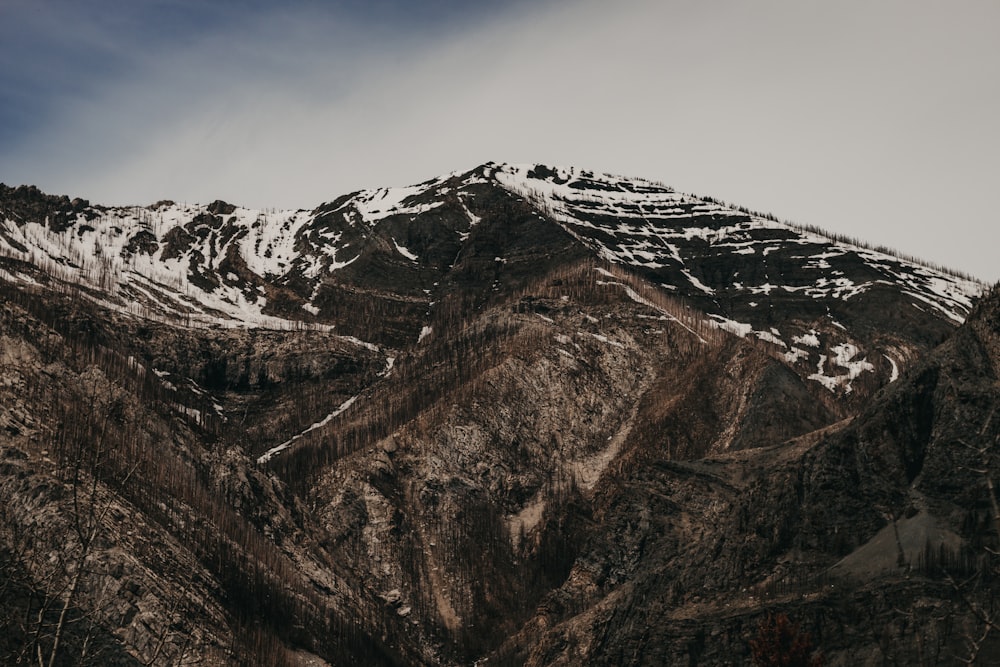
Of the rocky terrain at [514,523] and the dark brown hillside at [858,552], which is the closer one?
the dark brown hillside at [858,552]

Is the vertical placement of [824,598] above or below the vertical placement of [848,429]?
below

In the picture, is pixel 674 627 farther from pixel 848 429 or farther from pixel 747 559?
pixel 848 429

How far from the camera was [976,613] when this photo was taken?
787 inches

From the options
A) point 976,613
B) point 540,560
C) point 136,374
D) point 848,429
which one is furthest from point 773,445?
point 976,613

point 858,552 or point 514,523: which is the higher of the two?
point 858,552

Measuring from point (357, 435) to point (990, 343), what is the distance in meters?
110

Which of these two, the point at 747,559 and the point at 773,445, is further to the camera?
the point at 773,445

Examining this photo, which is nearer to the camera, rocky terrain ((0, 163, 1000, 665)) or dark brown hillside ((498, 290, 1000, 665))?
dark brown hillside ((498, 290, 1000, 665))

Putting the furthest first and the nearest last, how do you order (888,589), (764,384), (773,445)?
1. (764,384)
2. (773,445)
3. (888,589)

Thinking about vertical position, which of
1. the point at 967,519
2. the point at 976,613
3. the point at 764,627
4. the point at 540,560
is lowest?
the point at 540,560

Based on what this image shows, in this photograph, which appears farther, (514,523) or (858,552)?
(514,523)

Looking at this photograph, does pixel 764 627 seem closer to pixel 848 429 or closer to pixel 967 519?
pixel 967 519

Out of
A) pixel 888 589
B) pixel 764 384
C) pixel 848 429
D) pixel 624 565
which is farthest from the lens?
pixel 764 384

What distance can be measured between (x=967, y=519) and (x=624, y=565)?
60.5m
